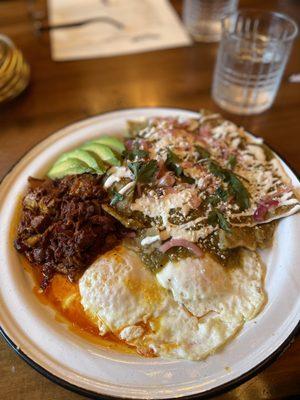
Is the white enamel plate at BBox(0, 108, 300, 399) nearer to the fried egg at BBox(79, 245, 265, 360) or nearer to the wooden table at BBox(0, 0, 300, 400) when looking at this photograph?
the fried egg at BBox(79, 245, 265, 360)

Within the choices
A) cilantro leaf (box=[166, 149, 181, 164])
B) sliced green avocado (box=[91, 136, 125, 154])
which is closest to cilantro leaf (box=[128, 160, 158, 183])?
cilantro leaf (box=[166, 149, 181, 164])

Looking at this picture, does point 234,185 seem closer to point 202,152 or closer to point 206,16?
point 202,152

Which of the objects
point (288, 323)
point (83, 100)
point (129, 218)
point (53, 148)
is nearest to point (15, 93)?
point (83, 100)

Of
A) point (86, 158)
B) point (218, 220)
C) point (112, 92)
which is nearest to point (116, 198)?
point (86, 158)

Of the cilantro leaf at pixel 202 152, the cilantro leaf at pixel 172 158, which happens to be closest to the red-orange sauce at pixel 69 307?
the cilantro leaf at pixel 172 158

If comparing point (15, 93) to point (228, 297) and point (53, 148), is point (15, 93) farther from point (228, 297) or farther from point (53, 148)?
point (228, 297)

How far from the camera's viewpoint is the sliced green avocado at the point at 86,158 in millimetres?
1706

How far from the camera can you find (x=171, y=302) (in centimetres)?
144

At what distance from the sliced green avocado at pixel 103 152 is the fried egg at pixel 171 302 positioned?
0.49 meters

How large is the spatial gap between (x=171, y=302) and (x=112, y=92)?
1.58 m

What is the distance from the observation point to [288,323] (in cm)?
133

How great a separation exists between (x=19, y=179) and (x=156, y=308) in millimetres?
910

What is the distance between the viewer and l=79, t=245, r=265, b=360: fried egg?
137 centimetres

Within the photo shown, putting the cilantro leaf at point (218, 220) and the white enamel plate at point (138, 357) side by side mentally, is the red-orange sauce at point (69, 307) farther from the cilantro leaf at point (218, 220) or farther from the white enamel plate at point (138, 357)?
the cilantro leaf at point (218, 220)
